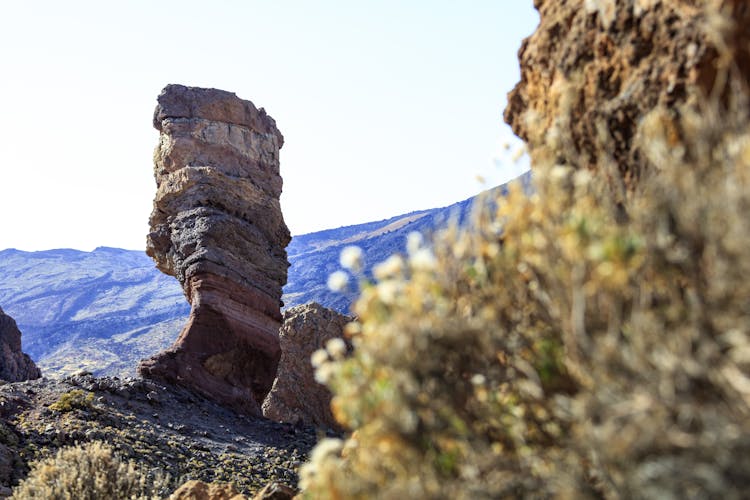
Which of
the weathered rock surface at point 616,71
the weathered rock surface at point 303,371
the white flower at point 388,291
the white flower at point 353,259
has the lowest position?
the weathered rock surface at point 303,371

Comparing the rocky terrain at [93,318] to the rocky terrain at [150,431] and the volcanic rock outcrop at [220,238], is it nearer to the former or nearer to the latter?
the volcanic rock outcrop at [220,238]

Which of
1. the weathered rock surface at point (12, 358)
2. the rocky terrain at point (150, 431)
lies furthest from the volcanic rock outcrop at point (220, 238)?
the weathered rock surface at point (12, 358)

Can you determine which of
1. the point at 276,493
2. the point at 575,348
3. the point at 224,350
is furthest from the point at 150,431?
the point at 575,348

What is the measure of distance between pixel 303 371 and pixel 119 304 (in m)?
154

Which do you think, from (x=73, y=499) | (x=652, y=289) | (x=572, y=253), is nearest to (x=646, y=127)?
(x=652, y=289)

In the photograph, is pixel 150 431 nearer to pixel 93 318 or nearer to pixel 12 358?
pixel 12 358

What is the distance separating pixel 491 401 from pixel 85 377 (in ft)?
60.5

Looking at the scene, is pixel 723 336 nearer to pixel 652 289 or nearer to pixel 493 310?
pixel 652 289

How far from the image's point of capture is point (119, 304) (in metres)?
177

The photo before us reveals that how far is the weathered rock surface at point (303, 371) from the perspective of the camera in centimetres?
3316

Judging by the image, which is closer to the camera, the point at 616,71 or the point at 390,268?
the point at 390,268

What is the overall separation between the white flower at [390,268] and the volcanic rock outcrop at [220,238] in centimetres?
1890

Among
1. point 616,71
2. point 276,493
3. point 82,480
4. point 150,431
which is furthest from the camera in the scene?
point 150,431

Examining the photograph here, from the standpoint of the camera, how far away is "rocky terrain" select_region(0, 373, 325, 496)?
14508 mm
